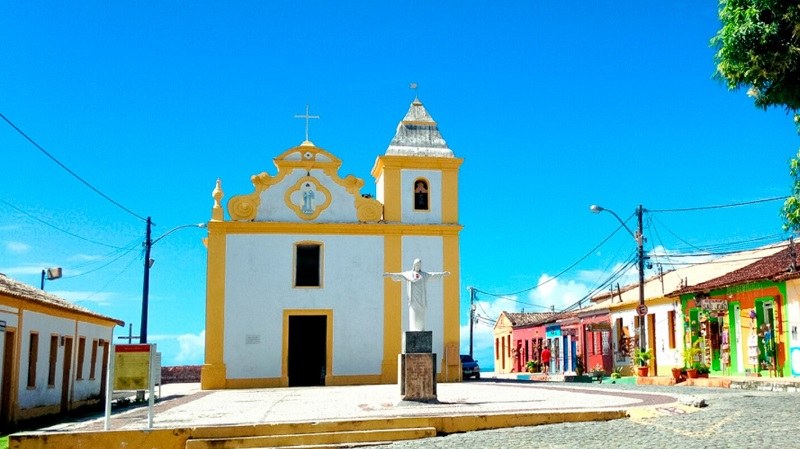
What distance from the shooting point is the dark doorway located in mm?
27109

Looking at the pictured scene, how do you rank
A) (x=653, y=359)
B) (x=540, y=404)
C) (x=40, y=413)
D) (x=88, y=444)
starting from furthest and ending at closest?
(x=653, y=359) < (x=40, y=413) < (x=540, y=404) < (x=88, y=444)

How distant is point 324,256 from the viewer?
2733cm

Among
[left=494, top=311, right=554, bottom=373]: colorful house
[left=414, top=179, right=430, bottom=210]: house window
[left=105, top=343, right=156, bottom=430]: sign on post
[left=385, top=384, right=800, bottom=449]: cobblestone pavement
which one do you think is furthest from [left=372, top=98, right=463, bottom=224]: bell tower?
[left=494, top=311, right=554, bottom=373]: colorful house

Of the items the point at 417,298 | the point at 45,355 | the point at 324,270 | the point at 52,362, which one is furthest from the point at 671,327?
the point at 45,355

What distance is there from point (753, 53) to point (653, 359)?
2524 cm

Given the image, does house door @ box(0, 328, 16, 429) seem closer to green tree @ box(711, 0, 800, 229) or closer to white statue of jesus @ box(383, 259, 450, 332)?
white statue of jesus @ box(383, 259, 450, 332)

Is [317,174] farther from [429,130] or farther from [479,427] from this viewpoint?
[479,427]

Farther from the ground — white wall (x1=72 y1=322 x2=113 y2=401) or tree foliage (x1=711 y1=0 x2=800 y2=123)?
tree foliage (x1=711 y1=0 x2=800 y2=123)

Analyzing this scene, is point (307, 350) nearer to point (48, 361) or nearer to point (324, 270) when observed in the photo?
point (324, 270)

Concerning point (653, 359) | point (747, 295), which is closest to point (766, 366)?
point (747, 295)

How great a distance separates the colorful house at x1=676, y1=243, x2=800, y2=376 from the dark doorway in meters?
11.3

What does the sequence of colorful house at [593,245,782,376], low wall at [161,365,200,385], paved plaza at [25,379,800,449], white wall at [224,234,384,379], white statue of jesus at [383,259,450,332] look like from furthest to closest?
low wall at [161,365,200,385] → colorful house at [593,245,782,376] → white wall at [224,234,384,379] → white statue of jesus at [383,259,450,332] → paved plaza at [25,379,800,449]

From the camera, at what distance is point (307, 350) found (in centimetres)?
2725

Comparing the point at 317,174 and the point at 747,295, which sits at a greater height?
the point at 317,174
